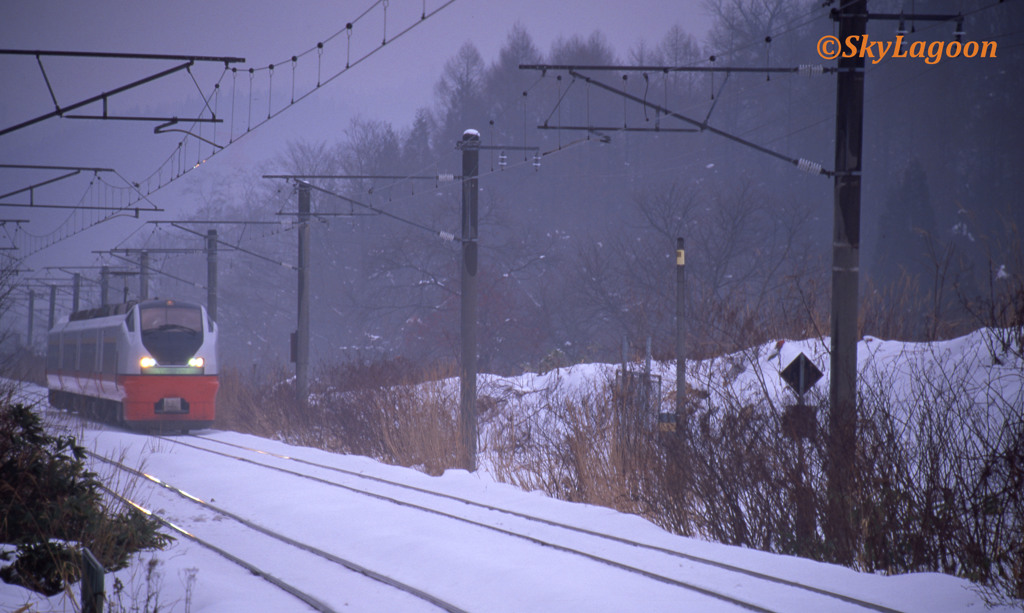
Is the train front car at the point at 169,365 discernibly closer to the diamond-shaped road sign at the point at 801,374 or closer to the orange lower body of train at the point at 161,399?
the orange lower body of train at the point at 161,399

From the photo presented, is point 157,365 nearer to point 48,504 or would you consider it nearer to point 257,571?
point 48,504

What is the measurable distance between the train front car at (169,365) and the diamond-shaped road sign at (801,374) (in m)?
16.9

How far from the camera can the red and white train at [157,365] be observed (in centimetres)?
2305

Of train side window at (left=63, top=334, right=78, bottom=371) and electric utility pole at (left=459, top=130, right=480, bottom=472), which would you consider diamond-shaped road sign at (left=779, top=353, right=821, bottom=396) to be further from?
train side window at (left=63, top=334, right=78, bottom=371)

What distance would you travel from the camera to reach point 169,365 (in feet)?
76.8

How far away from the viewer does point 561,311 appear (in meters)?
43.8

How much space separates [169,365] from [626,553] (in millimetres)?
17230

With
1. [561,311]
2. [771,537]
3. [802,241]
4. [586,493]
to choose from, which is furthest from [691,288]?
[771,537]

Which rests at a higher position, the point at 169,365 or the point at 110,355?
the point at 110,355

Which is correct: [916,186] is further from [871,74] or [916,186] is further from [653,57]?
[653,57]

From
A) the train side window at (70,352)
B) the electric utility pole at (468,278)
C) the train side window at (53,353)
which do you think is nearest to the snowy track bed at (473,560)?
the electric utility pole at (468,278)

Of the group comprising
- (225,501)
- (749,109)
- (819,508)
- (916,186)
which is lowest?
(225,501)

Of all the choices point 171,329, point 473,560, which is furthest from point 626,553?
point 171,329

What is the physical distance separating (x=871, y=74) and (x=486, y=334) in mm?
25368
